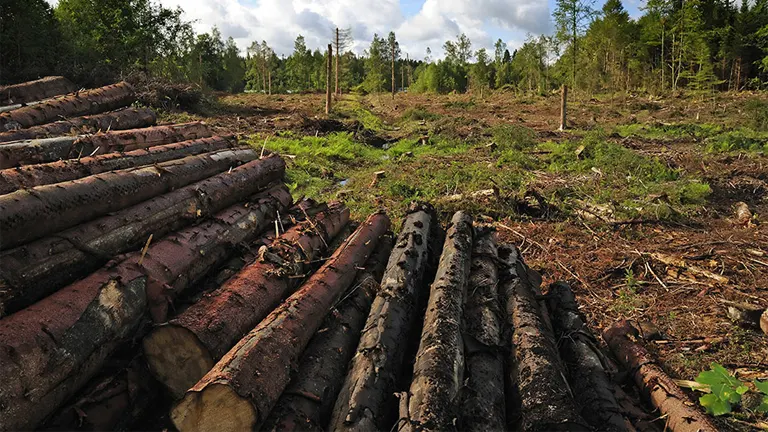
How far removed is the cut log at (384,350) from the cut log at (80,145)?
3540 mm

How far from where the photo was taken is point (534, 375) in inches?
112

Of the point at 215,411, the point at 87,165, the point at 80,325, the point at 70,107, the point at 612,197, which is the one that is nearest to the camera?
the point at 215,411

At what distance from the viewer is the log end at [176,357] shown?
9.04ft

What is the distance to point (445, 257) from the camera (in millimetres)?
4488

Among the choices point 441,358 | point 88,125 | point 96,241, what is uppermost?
point 88,125

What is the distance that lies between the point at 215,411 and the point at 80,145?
180 inches

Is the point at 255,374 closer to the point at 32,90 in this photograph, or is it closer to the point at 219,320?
the point at 219,320

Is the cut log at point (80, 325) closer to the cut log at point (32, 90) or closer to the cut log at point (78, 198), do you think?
the cut log at point (78, 198)

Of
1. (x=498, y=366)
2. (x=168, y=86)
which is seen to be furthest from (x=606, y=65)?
(x=498, y=366)

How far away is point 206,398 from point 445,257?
9.00ft

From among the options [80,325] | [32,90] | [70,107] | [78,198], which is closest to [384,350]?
[80,325]

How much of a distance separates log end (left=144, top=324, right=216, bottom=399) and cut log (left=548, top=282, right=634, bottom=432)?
2.48 metres

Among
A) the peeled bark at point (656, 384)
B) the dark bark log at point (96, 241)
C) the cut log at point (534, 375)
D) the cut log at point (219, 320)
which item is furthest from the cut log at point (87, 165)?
the peeled bark at point (656, 384)

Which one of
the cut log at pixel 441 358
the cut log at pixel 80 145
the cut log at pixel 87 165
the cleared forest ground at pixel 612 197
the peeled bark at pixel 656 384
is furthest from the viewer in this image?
the cleared forest ground at pixel 612 197
